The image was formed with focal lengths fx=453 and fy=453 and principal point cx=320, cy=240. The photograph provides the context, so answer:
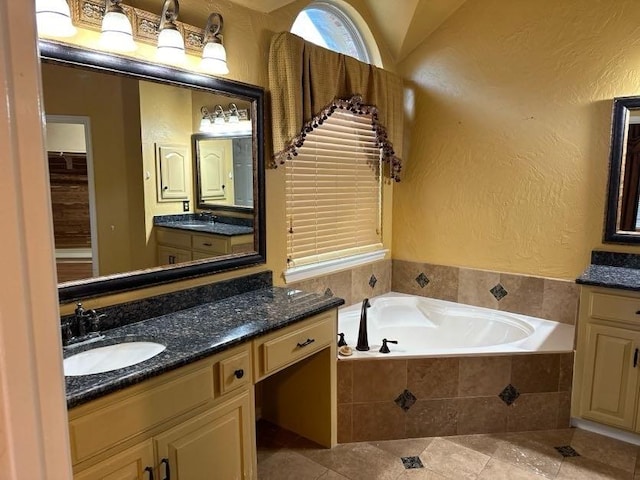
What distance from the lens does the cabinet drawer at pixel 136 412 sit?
49.5 inches

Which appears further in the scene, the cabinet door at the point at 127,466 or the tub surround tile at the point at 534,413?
the tub surround tile at the point at 534,413

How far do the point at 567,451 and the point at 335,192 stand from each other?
6.41ft

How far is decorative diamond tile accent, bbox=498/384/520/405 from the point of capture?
8.11ft

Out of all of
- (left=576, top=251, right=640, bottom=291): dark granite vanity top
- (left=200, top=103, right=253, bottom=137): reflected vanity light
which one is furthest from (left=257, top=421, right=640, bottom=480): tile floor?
(left=200, top=103, right=253, bottom=137): reflected vanity light

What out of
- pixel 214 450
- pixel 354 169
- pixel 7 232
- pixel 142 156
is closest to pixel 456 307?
pixel 354 169

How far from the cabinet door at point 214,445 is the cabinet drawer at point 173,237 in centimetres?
75

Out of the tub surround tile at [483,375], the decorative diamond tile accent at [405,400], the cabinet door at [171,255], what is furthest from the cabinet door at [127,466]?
the tub surround tile at [483,375]

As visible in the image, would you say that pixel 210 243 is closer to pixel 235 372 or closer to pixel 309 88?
pixel 235 372

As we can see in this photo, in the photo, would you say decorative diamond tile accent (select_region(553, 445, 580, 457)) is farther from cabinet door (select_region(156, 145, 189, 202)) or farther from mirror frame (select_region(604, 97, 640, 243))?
cabinet door (select_region(156, 145, 189, 202))

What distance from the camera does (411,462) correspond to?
2250mm

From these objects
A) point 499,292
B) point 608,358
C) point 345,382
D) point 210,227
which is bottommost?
point 345,382

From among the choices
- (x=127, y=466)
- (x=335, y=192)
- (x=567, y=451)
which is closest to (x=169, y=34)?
Result: (x=335, y=192)

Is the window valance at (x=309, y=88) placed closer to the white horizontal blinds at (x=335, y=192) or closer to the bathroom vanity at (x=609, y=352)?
the white horizontal blinds at (x=335, y=192)

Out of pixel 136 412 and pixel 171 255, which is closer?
pixel 136 412
